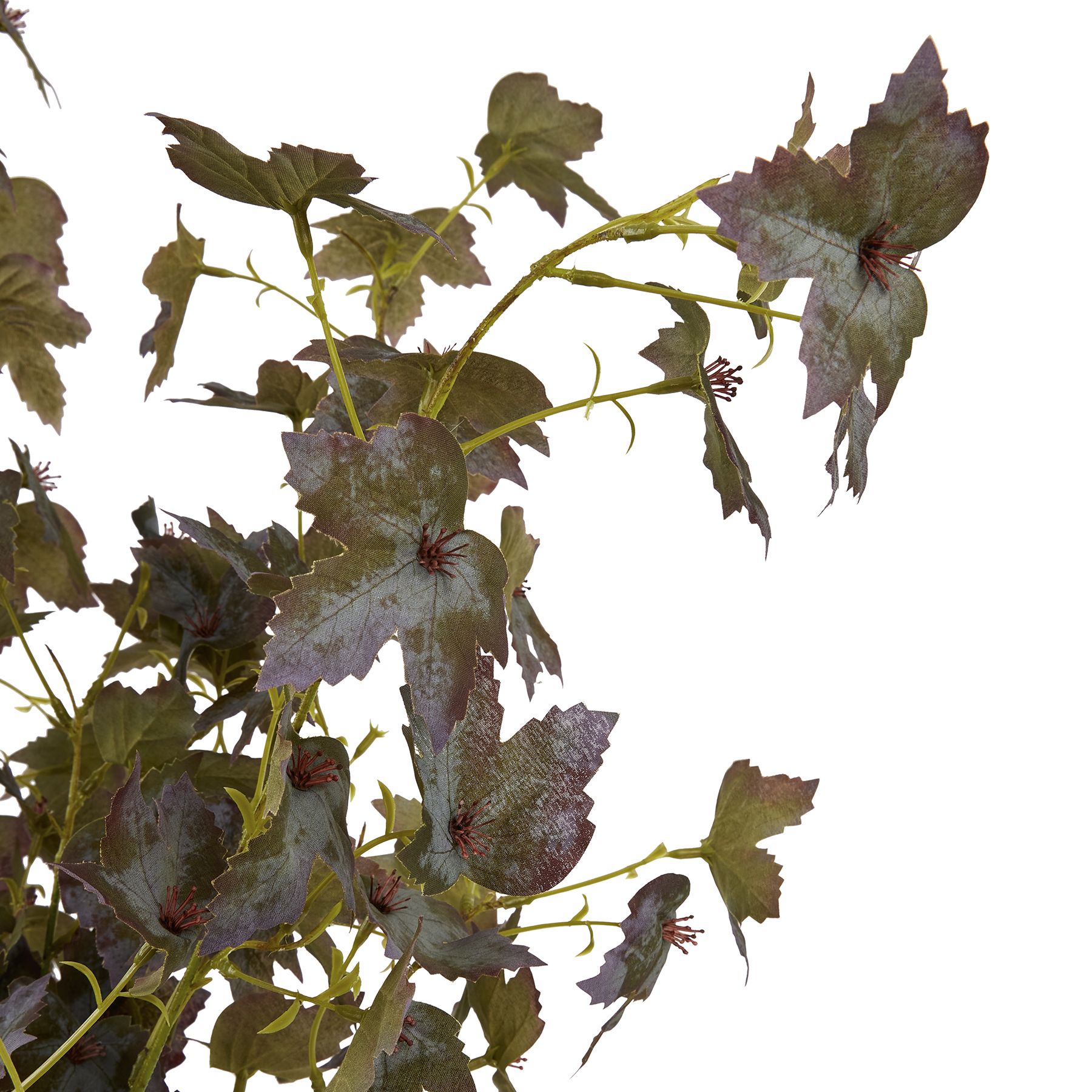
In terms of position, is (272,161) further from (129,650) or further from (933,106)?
(129,650)

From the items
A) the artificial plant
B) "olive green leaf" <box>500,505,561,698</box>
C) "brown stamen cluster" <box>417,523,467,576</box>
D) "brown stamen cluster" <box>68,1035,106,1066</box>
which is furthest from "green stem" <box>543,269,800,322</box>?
"brown stamen cluster" <box>68,1035,106,1066</box>

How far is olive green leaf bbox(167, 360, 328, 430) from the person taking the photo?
→ 0.71 metres

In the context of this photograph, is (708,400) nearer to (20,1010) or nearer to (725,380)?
(725,380)

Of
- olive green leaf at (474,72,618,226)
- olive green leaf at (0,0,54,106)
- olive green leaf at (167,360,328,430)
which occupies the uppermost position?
olive green leaf at (474,72,618,226)

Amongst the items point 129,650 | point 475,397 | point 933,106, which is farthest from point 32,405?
point 933,106

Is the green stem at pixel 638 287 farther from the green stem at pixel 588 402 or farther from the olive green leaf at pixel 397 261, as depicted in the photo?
the olive green leaf at pixel 397 261

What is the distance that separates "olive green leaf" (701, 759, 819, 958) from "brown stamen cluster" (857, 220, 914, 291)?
258mm

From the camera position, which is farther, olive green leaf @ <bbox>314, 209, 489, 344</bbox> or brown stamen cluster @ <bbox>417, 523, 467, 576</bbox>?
olive green leaf @ <bbox>314, 209, 489, 344</bbox>

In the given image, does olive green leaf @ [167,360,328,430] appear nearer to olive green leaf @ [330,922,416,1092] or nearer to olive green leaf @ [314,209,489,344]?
olive green leaf @ [314,209,489,344]

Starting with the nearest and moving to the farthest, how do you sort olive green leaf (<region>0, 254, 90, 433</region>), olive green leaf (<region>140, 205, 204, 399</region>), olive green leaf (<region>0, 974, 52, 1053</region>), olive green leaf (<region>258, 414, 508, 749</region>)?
olive green leaf (<region>258, 414, 508, 749</region>) → olive green leaf (<region>0, 974, 52, 1053</region>) → olive green leaf (<region>140, 205, 204, 399</region>) → olive green leaf (<region>0, 254, 90, 433</region>)

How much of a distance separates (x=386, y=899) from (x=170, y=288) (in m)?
0.33

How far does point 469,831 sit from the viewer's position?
0.54 m

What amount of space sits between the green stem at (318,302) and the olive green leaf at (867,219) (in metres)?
0.15

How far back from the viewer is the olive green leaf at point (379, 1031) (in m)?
0.46
